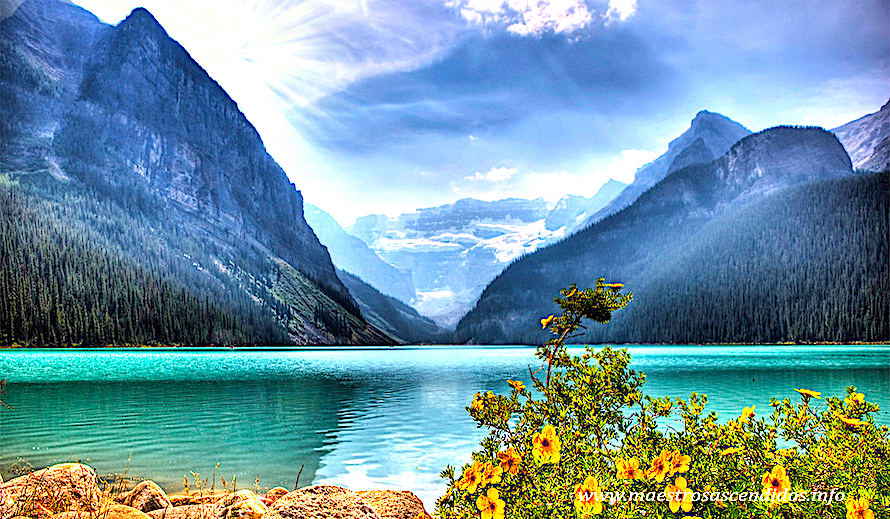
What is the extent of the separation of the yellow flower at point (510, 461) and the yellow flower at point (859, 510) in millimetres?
3071

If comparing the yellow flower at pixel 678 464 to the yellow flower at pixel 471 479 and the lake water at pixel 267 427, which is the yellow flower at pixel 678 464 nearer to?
the yellow flower at pixel 471 479

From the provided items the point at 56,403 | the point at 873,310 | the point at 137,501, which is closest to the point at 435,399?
the point at 56,403

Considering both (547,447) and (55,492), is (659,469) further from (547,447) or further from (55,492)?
(55,492)

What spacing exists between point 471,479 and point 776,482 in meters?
2.95

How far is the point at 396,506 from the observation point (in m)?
9.42

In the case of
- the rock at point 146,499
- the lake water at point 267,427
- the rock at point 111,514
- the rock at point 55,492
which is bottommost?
the lake water at point 267,427

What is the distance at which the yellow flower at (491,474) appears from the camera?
20.3 ft

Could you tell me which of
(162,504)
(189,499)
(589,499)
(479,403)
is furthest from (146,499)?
(589,499)

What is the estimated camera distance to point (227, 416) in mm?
35312

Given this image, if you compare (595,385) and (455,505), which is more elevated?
(595,385)

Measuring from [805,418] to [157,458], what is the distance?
74.5 ft

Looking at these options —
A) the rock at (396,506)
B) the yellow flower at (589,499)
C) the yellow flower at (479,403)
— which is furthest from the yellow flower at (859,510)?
the rock at (396,506)

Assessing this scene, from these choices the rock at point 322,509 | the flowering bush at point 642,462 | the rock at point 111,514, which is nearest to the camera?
the flowering bush at point 642,462

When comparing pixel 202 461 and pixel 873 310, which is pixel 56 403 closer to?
pixel 202 461
